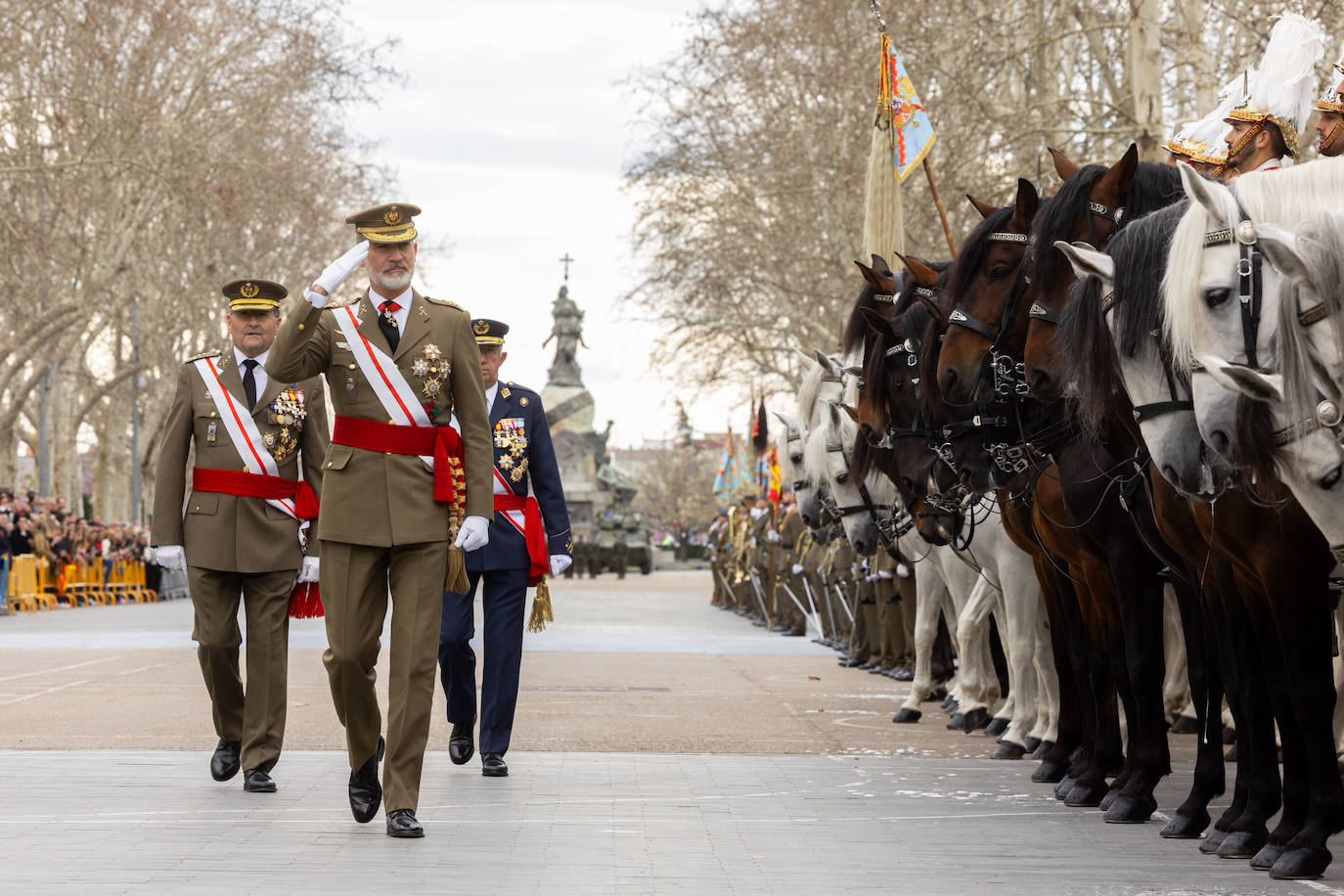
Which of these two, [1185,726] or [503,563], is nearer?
[503,563]

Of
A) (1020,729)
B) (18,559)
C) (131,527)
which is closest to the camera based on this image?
(1020,729)

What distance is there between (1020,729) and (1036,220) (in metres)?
3.80

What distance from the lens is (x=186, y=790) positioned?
913 cm

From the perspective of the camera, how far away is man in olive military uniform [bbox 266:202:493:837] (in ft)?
25.6

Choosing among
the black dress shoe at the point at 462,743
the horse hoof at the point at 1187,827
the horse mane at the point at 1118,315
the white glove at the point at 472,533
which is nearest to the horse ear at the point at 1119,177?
the horse mane at the point at 1118,315

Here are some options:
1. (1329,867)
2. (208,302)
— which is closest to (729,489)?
(208,302)

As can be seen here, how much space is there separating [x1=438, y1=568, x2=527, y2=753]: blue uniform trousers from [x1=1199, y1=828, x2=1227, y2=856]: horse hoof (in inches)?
153

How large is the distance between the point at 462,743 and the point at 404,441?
300 cm

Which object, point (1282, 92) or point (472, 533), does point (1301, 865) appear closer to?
point (472, 533)

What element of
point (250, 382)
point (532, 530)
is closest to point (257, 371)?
point (250, 382)

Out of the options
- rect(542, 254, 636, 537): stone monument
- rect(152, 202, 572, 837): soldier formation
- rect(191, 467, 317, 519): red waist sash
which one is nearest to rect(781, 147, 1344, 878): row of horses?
rect(152, 202, 572, 837): soldier formation

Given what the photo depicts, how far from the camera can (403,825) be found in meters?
7.66

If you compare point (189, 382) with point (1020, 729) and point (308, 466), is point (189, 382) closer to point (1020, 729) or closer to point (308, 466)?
point (308, 466)

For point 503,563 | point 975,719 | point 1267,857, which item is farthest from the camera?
point 975,719
